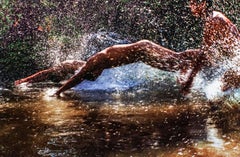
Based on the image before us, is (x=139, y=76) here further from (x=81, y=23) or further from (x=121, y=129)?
(x=121, y=129)

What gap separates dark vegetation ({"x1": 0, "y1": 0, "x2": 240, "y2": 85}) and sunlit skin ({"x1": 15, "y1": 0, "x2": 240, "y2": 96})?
4.84m

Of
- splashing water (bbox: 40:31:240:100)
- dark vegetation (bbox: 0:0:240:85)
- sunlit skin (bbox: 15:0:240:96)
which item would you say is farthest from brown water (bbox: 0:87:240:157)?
dark vegetation (bbox: 0:0:240:85)

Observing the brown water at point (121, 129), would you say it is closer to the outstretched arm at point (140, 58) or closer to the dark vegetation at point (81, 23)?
the outstretched arm at point (140, 58)

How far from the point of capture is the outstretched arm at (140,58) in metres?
5.48

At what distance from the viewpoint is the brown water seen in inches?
128

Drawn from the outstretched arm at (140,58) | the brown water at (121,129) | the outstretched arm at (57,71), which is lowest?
the brown water at (121,129)

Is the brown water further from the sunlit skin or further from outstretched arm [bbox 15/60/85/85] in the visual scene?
outstretched arm [bbox 15/60/85/85]

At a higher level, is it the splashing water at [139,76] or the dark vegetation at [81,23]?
the dark vegetation at [81,23]

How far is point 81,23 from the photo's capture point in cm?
1181

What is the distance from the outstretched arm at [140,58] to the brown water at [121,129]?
53 cm

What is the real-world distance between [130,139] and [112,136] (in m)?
0.21

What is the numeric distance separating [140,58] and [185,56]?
682mm

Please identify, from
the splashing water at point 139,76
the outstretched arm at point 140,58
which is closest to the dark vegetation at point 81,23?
the splashing water at point 139,76

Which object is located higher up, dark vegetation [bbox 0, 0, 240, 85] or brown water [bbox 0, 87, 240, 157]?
dark vegetation [bbox 0, 0, 240, 85]
